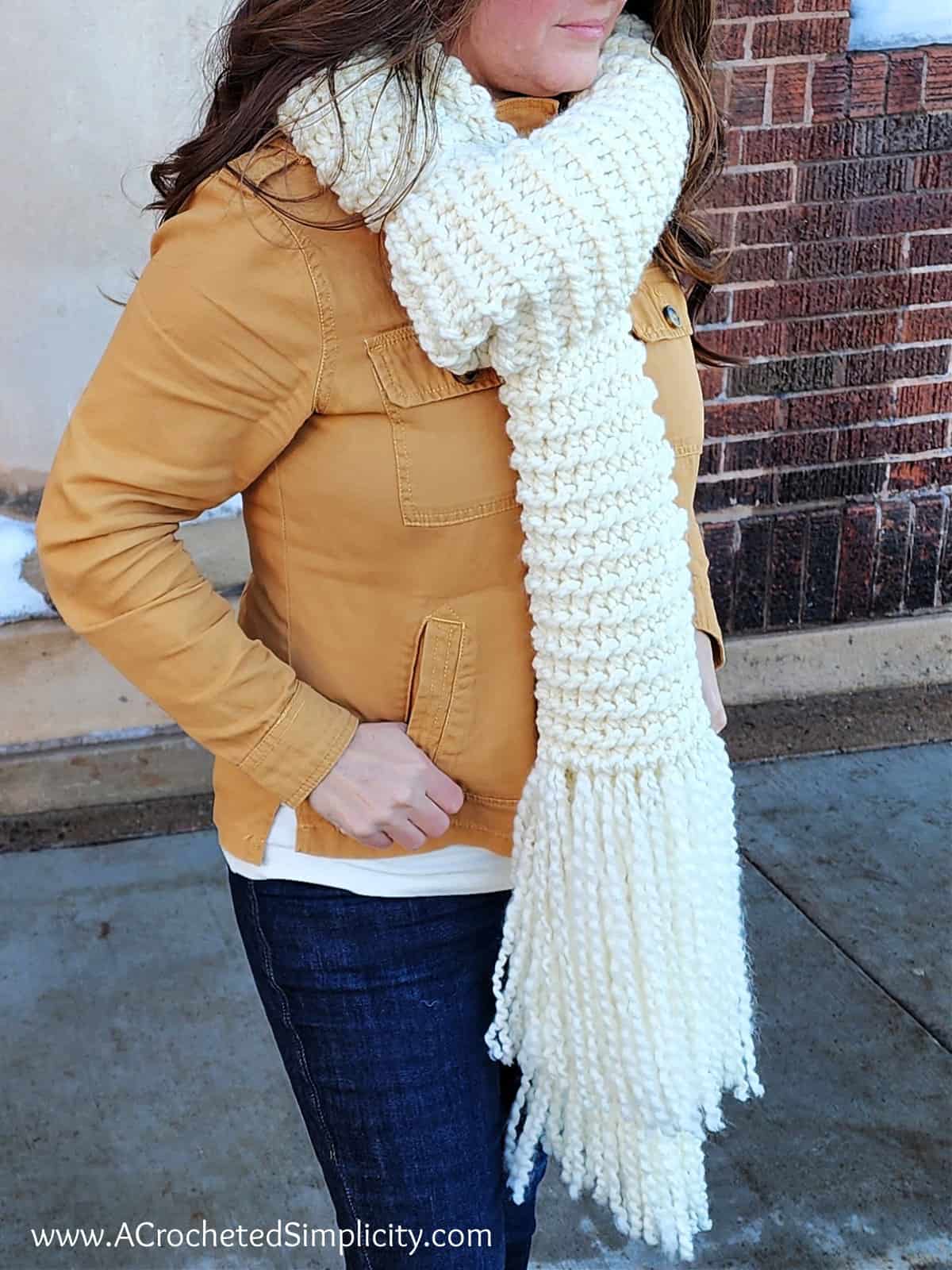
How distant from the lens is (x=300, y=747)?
4.62ft

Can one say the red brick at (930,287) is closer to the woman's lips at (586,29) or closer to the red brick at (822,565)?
the red brick at (822,565)

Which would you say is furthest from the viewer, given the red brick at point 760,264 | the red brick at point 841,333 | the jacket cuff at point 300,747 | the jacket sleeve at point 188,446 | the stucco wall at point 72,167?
the red brick at point 841,333

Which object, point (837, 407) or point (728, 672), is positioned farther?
point (728, 672)

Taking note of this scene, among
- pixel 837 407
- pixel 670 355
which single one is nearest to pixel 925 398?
pixel 837 407

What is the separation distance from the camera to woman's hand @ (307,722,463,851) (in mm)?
1410

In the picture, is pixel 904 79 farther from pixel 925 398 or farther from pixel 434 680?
pixel 434 680

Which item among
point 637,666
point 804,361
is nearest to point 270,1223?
point 637,666

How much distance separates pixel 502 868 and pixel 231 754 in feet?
1.12

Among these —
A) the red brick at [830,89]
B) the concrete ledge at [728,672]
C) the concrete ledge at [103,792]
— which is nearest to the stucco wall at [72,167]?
the concrete ledge at [728,672]

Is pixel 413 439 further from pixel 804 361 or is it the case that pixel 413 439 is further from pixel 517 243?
pixel 804 361

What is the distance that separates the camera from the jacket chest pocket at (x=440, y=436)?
4.40 ft

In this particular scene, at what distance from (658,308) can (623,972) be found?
751 millimetres

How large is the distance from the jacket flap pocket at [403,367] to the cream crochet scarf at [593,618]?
23mm

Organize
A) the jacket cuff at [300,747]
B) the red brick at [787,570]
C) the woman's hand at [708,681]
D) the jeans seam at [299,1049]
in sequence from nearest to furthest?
the jacket cuff at [300,747], the jeans seam at [299,1049], the woman's hand at [708,681], the red brick at [787,570]
